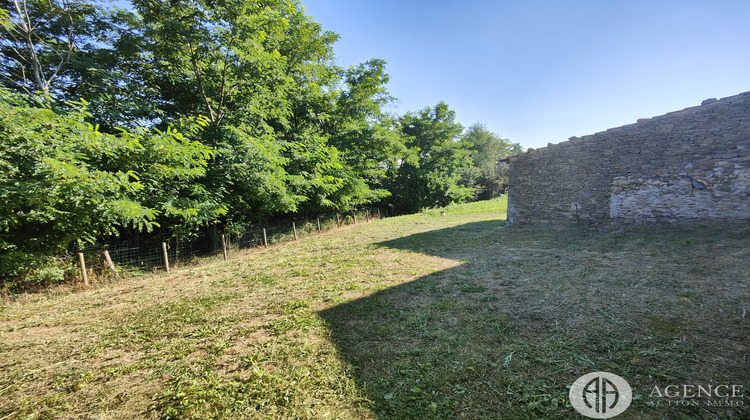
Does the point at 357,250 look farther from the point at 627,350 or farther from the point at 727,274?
the point at 727,274

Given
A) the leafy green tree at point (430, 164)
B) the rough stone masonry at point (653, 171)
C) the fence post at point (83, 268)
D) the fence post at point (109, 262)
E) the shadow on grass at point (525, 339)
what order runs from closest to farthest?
the shadow on grass at point (525, 339)
the fence post at point (83, 268)
the fence post at point (109, 262)
the rough stone masonry at point (653, 171)
the leafy green tree at point (430, 164)

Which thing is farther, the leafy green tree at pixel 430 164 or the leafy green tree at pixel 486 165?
the leafy green tree at pixel 486 165

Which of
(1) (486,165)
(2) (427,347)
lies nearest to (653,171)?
(2) (427,347)

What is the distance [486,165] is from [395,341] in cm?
3856

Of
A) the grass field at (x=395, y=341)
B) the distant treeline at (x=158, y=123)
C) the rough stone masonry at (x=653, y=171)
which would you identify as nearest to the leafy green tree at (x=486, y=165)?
the rough stone masonry at (x=653, y=171)

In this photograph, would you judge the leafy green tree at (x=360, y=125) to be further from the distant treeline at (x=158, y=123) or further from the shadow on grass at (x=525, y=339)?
the shadow on grass at (x=525, y=339)

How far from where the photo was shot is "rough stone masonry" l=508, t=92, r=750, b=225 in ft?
21.4

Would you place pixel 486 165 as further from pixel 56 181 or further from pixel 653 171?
pixel 56 181

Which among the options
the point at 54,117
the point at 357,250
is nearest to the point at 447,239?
Answer: the point at 357,250

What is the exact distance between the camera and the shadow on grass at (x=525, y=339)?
2023mm

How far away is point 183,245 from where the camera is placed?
8.33 m

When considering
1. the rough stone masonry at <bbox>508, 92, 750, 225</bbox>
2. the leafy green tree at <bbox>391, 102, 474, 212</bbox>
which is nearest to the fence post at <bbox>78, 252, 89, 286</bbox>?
the rough stone masonry at <bbox>508, 92, 750, 225</bbox>

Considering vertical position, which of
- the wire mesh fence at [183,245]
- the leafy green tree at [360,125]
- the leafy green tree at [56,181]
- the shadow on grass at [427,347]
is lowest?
the shadow on grass at [427,347]

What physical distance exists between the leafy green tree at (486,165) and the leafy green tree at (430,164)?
2569 millimetres
